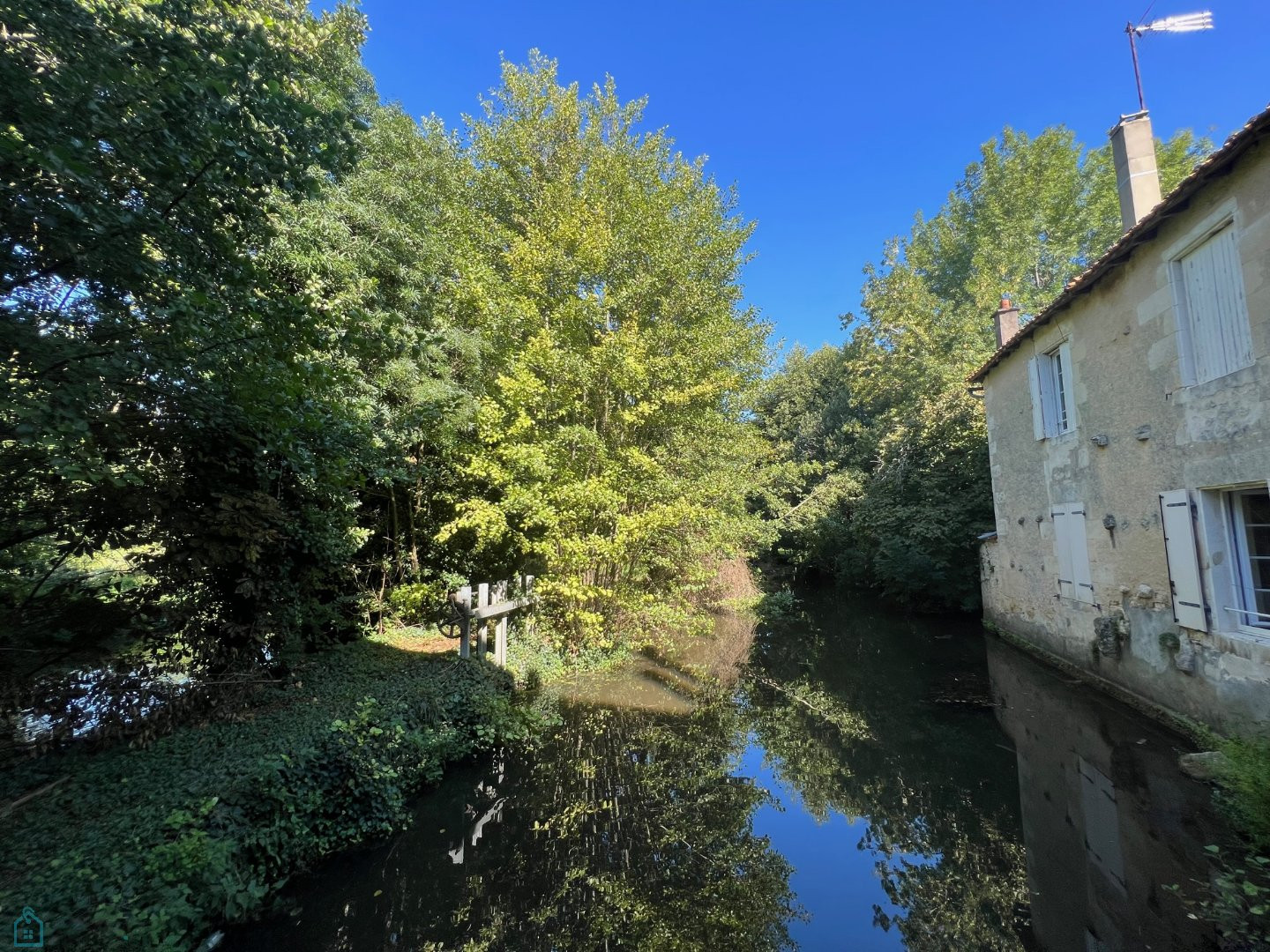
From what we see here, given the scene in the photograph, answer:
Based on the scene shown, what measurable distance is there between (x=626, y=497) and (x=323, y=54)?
26.5 feet

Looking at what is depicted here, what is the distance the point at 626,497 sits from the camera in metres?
9.02

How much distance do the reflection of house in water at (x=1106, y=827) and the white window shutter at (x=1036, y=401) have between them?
424 centimetres

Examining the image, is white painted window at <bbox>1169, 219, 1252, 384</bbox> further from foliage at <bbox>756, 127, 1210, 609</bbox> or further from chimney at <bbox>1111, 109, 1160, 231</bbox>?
foliage at <bbox>756, 127, 1210, 609</bbox>

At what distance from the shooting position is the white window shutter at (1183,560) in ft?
18.6

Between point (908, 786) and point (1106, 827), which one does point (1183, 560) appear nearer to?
point (1106, 827)

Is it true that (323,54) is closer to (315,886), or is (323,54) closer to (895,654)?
(315,886)

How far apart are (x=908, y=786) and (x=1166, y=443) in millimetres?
4775

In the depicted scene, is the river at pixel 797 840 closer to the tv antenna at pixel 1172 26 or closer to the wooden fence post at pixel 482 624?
the wooden fence post at pixel 482 624

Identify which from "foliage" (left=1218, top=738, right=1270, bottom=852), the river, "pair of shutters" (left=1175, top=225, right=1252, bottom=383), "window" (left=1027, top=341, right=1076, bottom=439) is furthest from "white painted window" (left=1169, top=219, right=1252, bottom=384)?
the river

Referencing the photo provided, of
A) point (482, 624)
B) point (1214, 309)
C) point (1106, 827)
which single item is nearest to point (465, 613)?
point (482, 624)

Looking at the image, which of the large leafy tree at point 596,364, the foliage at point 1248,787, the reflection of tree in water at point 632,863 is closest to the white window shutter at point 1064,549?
the foliage at point 1248,787

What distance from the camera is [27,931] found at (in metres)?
2.30

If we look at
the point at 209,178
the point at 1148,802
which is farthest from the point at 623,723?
the point at 209,178

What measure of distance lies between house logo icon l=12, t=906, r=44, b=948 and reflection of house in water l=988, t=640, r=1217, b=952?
201 inches
